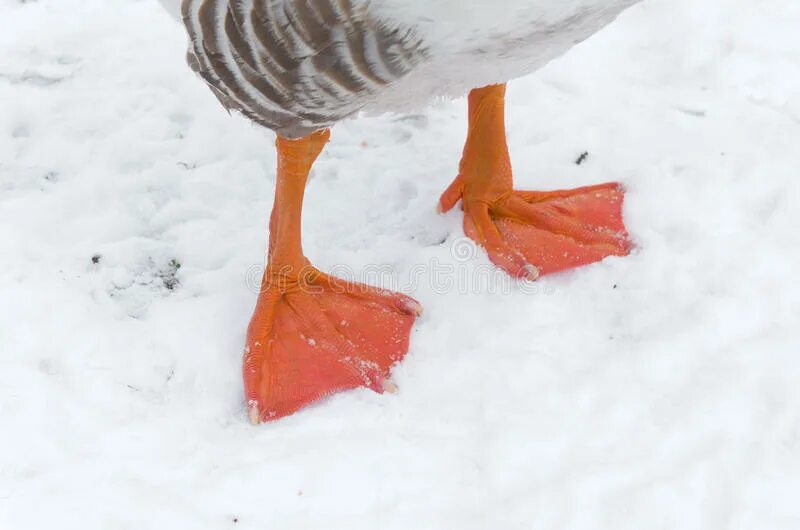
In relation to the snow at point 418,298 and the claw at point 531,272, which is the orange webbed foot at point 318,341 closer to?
the snow at point 418,298

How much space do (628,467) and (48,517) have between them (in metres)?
1.17

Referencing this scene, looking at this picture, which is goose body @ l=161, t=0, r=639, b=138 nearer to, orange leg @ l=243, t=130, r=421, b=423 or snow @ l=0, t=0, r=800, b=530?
orange leg @ l=243, t=130, r=421, b=423

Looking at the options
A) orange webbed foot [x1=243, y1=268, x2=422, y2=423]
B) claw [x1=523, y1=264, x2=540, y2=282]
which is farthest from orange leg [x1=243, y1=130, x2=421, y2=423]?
claw [x1=523, y1=264, x2=540, y2=282]

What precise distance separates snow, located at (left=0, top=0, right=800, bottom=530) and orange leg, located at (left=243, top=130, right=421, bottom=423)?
0.17 ft

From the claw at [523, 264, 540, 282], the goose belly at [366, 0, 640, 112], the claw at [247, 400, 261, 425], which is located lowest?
the claw at [523, 264, 540, 282]

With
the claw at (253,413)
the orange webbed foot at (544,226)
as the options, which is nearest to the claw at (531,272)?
the orange webbed foot at (544,226)

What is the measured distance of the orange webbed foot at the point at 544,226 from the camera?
204cm

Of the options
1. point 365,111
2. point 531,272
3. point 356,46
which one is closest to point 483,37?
point 356,46

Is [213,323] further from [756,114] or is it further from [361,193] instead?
[756,114]

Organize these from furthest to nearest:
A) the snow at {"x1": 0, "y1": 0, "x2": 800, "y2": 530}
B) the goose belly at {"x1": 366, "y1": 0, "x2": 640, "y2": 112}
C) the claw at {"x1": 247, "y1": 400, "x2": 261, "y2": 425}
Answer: the claw at {"x1": 247, "y1": 400, "x2": 261, "y2": 425} < the snow at {"x1": 0, "y1": 0, "x2": 800, "y2": 530} < the goose belly at {"x1": 366, "y1": 0, "x2": 640, "y2": 112}

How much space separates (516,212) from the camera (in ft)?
7.00
